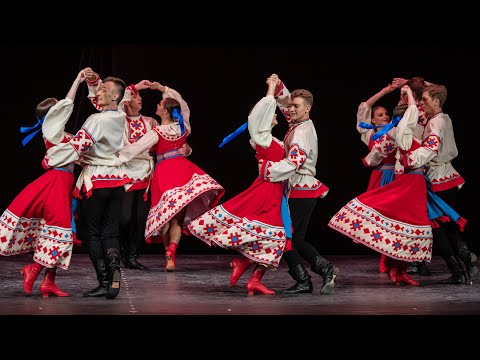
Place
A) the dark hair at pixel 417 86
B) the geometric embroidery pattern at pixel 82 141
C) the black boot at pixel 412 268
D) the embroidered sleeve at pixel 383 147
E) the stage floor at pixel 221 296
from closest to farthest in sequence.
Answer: the stage floor at pixel 221 296
the geometric embroidery pattern at pixel 82 141
the embroidered sleeve at pixel 383 147
the dark hair at pixel 417 86
the black boot at pixel 412 268

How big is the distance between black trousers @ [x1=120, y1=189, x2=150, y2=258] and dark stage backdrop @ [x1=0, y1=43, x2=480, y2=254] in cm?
108

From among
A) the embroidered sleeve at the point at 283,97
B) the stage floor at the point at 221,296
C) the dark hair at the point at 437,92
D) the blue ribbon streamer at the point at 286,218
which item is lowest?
the stage floor at the point at 221,296

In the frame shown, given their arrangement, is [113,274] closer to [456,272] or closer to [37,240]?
[37,240]

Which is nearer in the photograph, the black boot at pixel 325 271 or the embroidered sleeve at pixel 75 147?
the embroidered sleeve at pixel 75 147

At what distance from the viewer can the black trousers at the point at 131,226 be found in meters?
7.24

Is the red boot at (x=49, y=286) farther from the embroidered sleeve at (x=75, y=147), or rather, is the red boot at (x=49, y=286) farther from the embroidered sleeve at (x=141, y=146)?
the embroidered sleeve at (x=141, y=146)

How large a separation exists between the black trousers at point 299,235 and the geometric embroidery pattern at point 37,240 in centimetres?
119

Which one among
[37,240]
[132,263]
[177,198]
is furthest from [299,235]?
[132,263]

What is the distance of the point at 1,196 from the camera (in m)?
8.27

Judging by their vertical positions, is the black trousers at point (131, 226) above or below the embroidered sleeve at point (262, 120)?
below

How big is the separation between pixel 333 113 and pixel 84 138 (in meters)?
3.22

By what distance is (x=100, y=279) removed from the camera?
562 cm

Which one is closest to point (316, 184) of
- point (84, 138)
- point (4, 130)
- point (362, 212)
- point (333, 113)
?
point (362, 212)

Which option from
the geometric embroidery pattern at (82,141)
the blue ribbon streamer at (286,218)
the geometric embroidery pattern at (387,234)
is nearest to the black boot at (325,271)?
the blue ribbon streamer at (286,218)
